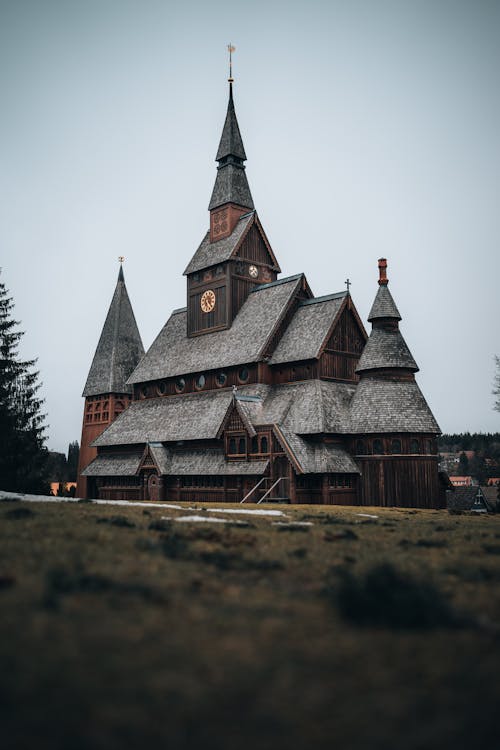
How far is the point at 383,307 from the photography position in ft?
151

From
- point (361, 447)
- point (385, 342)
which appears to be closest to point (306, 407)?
point (361, 447)

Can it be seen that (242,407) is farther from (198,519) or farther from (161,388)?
(198,519)

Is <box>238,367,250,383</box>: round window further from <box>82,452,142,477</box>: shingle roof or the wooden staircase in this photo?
<box>82,452,142,477</box>: shingle roof

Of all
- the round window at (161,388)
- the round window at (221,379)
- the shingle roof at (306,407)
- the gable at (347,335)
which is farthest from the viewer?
the round window at (161,388)

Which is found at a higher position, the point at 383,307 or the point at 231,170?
the point at 231,170

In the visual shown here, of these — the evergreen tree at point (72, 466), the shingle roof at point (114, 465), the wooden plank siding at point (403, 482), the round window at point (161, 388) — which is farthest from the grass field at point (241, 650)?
the evergreen tree at point (72, 466)

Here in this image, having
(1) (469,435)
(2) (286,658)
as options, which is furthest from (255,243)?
(1) (469,435)

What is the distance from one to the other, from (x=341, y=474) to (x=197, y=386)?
16.6 m

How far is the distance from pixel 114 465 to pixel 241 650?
50.0 m

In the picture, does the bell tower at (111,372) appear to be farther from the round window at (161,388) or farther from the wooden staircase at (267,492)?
Answer: the wooden staircase at (267,492)

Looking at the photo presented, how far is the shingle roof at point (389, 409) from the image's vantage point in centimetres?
4175

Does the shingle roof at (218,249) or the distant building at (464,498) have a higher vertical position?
the shingle roof at (218,249)

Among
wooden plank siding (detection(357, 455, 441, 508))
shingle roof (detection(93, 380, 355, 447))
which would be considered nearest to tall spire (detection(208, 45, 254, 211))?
shingle roof (detection(93, 380, 355, 447))

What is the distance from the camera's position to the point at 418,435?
4175cm
